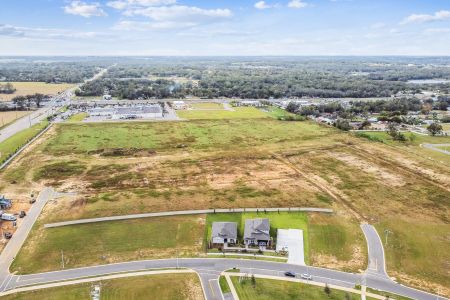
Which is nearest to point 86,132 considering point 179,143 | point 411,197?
point 179,143

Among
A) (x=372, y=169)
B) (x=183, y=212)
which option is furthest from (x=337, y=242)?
(x=372, y=169)

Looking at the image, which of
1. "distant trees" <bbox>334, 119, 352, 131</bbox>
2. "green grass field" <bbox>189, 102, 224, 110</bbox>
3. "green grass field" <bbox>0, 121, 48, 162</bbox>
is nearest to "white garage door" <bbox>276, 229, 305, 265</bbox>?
"green grass field" <bbox>0, 121, 48, 162</bbox>

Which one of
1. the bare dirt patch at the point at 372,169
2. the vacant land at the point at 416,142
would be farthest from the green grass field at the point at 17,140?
the vacant land at the point at 416,142

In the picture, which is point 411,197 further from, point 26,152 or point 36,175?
point 26,152

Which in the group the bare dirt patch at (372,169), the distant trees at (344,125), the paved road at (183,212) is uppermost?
the distant trees at (344,125)

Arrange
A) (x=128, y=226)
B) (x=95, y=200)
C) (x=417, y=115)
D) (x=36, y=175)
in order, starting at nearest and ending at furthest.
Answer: (x=128, y=226) → (x=95, y=200) → (x=36, y=175) → (x=417, y=115)

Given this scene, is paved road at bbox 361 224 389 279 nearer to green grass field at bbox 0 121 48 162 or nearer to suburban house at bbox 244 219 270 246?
suburban house at bbox 244 219 270 246

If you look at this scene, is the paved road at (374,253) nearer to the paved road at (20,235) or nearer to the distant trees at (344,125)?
the paved road at (20,235)
